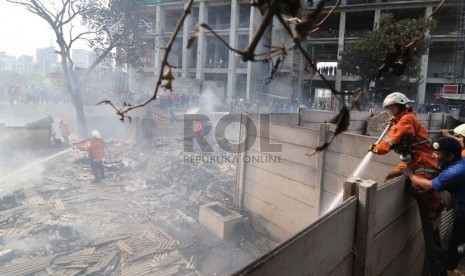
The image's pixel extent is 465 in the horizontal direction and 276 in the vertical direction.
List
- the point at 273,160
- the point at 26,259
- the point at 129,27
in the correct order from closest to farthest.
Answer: the point at 26,259, the point at 273,160, the point at 129,27

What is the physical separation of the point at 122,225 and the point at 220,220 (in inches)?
99.1

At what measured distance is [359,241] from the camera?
2.64 m

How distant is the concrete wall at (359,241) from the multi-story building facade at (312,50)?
25.5 metres

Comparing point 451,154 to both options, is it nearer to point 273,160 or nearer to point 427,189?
point 427,189

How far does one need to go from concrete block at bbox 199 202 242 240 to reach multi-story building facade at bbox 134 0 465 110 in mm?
22354

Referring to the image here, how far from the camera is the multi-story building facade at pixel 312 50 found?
99.3 ft

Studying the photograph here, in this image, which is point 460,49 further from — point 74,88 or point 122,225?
point 122,225

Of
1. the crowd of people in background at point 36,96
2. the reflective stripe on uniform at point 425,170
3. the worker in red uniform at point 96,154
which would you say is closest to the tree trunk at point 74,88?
the worker in red uniform at point 96,154

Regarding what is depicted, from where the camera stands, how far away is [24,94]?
2455 centimetres

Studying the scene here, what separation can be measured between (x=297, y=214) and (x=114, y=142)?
38.5 feet

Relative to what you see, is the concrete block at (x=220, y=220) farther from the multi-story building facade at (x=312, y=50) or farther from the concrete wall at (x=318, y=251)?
the multi-story building facade at (x=312, y=50)

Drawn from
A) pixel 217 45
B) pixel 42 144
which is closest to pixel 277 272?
pixel 42 144

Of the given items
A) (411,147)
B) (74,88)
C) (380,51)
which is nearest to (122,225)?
(411,147)

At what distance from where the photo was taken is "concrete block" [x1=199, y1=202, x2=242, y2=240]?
666cm
